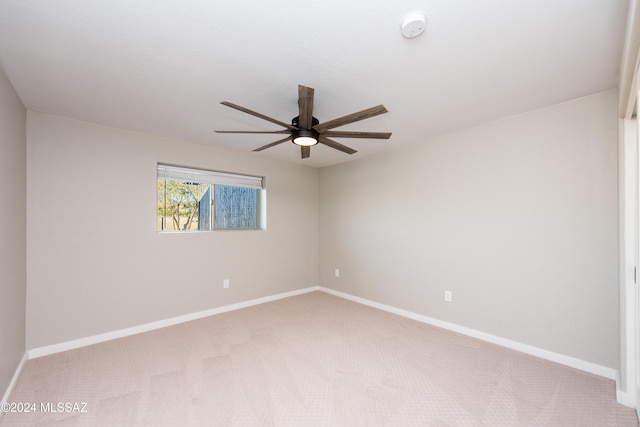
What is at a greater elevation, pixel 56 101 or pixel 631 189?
pixel 56 101

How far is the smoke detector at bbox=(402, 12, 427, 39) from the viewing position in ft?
4.48

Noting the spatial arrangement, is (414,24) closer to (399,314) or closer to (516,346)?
(516,346)

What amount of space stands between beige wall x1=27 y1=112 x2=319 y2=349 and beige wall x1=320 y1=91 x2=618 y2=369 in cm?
207

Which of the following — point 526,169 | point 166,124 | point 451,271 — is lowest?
point 451,271

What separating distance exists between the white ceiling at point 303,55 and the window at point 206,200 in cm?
102

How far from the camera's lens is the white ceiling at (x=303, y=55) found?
4.41ft

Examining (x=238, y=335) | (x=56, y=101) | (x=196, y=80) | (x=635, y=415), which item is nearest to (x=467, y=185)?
(x=635, y=415)

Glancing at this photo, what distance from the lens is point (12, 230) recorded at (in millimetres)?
2051

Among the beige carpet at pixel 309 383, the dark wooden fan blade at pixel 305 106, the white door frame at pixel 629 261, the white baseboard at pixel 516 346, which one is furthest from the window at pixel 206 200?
the white door frame at pixel 629 261

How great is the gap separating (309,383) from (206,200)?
270 centimetres

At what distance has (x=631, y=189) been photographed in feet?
5.84

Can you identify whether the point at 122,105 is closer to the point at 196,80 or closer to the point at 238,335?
the point at 196,80

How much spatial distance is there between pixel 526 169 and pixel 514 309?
4.50 ft

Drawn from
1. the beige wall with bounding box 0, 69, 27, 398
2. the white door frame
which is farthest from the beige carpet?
the beige wall with bounding box 0, 69, 27, 398
